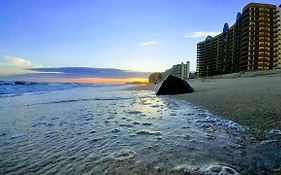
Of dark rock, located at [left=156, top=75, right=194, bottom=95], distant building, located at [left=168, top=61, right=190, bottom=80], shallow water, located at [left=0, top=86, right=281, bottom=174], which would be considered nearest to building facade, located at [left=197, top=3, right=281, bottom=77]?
distant building, located at [left=168, top=61, right=190, bottom=80]

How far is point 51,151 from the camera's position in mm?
2543

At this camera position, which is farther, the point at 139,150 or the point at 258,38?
the point at 258,38

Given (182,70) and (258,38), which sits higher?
(258,38)

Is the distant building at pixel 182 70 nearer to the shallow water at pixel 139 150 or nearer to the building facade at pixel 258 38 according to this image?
the building facade at pixel 258 38

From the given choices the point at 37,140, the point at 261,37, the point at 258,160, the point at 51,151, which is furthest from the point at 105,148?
the point at 261,37

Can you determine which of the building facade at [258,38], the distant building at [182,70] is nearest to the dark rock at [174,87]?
the building facade at [258,38]

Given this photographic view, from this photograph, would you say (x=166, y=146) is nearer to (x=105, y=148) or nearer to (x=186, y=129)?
(x=105, y=148)

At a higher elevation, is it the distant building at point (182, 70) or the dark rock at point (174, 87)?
the distant building at point (182, 70)

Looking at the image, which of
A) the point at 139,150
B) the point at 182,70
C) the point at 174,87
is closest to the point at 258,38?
the point at 182,70

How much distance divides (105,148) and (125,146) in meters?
0.19

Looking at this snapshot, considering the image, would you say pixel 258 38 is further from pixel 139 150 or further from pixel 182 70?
pixel 139 150

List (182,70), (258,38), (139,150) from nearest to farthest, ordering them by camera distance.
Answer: (139,150), (258,38), (182,70)

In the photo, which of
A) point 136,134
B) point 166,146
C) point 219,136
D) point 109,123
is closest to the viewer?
point 166,146

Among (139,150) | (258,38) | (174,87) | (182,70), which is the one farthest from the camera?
(182,70)
